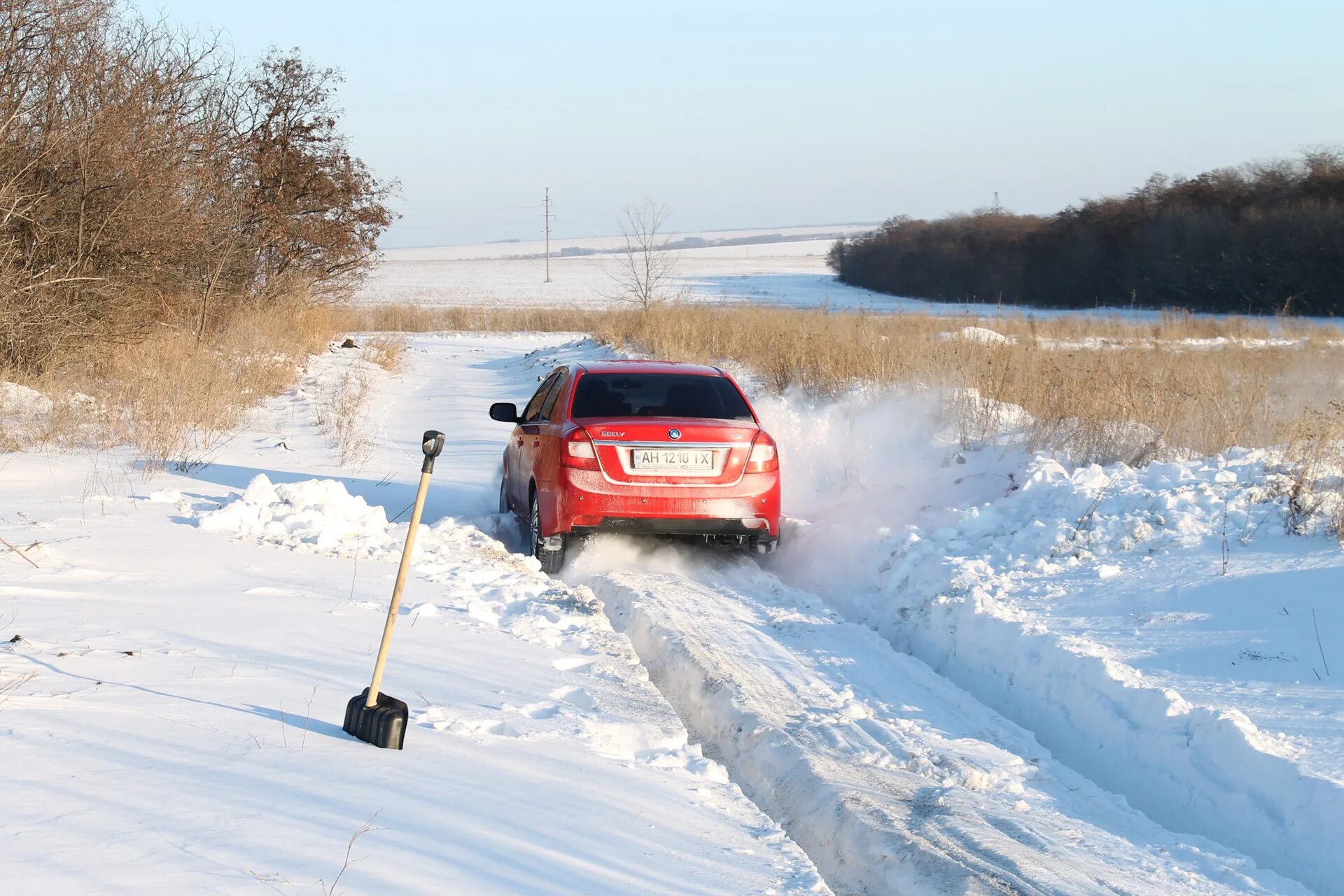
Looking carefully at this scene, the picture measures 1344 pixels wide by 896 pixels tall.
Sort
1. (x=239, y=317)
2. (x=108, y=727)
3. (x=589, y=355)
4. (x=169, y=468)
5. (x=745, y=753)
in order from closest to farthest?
1. (x=108, y=727)
2. (x=745, y=753)
3. (x=169, y=468)
4. (x=239, y=317)
5. (x=589, y=355)

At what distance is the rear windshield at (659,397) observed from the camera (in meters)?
8.95

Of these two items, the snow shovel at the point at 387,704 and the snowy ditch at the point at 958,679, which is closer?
the snowy ditch at the point at 958,679

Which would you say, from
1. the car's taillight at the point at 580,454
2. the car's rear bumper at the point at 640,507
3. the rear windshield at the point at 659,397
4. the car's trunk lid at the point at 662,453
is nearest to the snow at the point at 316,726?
the car's rear bumper at the point at 640,507

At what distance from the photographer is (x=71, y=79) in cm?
1722

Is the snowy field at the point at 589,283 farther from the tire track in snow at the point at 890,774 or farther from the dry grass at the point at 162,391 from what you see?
the tire track in snow at the point at 890,774

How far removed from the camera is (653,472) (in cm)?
843

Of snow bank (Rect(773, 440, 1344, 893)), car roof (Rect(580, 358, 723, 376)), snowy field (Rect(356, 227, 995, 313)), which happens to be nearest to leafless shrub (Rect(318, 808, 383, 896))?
snow bank (Rect(773, 440, 1344, 893))

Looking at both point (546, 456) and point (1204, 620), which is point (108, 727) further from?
point (1204, 620)

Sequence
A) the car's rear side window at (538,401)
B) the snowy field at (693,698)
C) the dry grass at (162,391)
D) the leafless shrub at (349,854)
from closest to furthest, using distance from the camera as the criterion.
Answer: the leafless shrub at (349,854)
the snowy field at (693,698)
the car's rear side window at (538,401)
the dry grass at (162,391)

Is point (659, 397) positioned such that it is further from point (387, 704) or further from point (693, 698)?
point (387, 704)

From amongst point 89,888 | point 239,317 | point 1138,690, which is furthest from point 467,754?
point 239,317

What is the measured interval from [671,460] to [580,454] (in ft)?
2.19

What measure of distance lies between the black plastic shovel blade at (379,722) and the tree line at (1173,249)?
38.9 meters

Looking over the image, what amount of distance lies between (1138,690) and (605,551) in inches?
190
